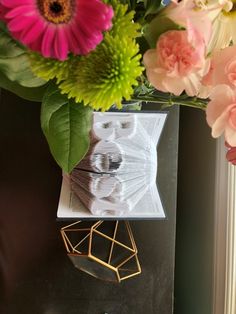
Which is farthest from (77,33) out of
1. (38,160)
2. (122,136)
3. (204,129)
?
(204,129)

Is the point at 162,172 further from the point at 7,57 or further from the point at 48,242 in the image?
the point at 7,57

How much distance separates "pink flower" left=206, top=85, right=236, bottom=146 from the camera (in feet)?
1.41

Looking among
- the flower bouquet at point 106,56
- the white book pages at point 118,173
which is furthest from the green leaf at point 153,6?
the white book pages at point 118,173

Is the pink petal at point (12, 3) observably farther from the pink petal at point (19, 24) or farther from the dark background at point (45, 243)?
the dark background at point (45, 243)

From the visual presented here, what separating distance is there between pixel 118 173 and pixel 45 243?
0.34 meters

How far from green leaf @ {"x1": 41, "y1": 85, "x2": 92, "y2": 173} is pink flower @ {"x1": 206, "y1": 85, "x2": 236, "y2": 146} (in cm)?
14

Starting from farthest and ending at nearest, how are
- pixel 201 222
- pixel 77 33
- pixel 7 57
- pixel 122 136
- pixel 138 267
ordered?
pixel 201 222 < pixel 138 267 < pixel 122 136 < pixel 7 57 < pixel 77 33

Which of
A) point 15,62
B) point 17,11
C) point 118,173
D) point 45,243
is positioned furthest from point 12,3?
point 45,243

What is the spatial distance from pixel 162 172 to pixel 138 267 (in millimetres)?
246

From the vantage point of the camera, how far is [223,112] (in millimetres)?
434

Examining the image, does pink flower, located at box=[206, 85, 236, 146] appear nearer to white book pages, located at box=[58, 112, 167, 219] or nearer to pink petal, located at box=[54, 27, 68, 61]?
pink petal, located at box=[54, 27, 68, 61]

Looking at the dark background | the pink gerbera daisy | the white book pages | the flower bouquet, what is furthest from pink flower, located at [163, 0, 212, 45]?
the dark background

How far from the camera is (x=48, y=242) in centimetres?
103

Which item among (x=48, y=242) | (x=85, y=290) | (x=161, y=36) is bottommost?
(x=85, y=290)
